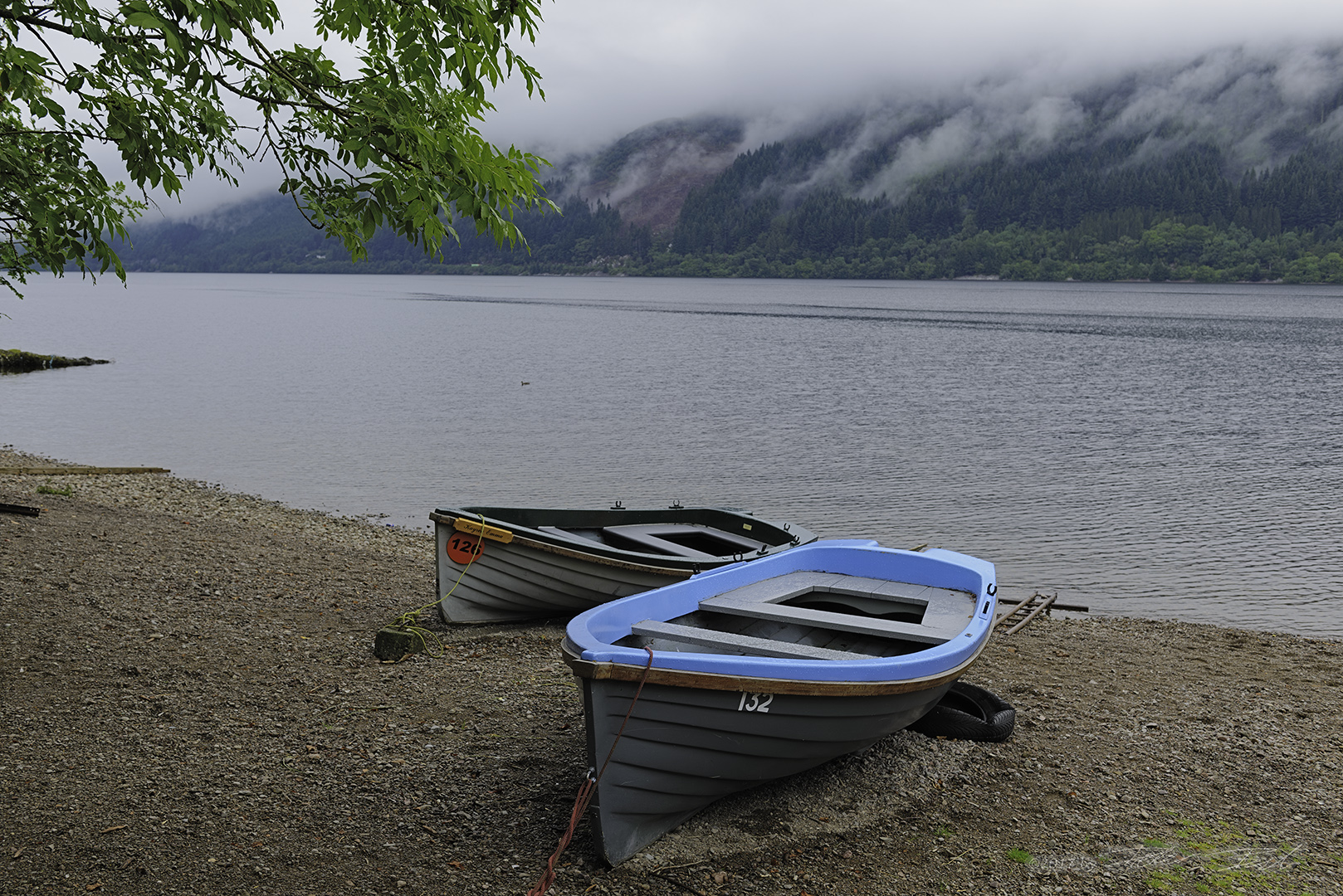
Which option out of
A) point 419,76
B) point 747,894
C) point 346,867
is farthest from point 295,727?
point 419,76

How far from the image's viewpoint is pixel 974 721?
8086 millimetres

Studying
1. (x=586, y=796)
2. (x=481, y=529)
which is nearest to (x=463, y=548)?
(x=481, y=529)

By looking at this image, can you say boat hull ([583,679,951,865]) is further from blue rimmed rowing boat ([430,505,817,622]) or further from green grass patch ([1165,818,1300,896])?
blue rimmed rowing boat ([430,505,817,622])

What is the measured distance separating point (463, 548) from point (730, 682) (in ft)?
18.3

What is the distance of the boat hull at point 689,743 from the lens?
571 cm

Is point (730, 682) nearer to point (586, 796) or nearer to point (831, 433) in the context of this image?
point (586, 796)

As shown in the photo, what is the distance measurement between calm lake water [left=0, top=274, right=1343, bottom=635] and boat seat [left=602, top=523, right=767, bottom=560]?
280 inches

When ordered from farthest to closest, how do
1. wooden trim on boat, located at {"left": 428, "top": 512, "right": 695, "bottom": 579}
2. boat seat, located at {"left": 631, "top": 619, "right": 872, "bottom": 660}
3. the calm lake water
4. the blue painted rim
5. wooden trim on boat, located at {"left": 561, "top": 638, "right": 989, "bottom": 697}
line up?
the calm lake water, wooden trim on boat, located at {"left": 428, "top": 512, "right": 695, "bottom": 579}, boat seat, located at {"left": 631, "top": 619, "right": 872, "bottom": 660}, the blue painted rim, wooden trim on boat, located at {"left": 561, "top": 638, "right": 989, "bottom": 697}

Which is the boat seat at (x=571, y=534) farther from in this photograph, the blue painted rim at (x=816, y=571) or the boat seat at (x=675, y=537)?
the blue painted rim at (x=816, y=571)

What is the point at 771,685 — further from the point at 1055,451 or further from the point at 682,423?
the point at 682,423

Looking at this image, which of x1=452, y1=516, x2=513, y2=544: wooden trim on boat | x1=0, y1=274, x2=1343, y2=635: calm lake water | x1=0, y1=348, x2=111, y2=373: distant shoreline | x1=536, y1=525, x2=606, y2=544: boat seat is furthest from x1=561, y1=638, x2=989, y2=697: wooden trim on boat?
x1=0, y1=348, x2=111, y2=373: distant shoreline

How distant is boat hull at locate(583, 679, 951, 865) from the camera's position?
571 centimetres

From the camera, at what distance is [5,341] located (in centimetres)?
7119

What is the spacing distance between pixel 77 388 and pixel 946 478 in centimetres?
3951
